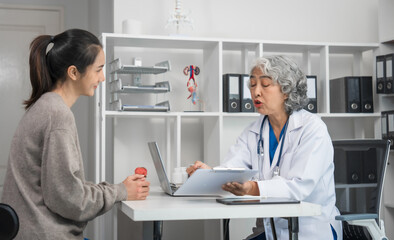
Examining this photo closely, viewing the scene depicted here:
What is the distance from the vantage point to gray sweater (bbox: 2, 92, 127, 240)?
1.67 metres

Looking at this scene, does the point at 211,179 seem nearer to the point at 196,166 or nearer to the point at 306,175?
the point at 306,175

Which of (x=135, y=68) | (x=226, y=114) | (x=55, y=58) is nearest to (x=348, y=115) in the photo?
(x=226, y=114)

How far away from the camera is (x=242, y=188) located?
202 centimetres

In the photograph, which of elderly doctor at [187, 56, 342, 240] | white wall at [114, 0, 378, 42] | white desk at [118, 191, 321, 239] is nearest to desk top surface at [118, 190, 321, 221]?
white desk at [118, 191, 321, 239]

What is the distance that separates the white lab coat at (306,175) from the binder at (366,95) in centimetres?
143

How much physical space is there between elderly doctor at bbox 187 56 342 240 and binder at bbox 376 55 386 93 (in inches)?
53.8

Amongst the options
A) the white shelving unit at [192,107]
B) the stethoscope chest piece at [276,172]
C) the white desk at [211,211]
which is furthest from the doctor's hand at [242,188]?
the white shelving unit at [192,107]

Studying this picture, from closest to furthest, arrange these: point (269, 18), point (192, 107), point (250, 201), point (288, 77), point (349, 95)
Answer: point (250, 201) → point (288, 77) → point (349, 95) → point (192, 107) → point (269, 18)

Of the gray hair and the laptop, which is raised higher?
the gray hair

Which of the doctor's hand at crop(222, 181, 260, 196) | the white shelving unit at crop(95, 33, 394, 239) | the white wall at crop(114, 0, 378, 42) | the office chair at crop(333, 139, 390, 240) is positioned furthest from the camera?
the white wall at crop(114, 0, 378, 42)

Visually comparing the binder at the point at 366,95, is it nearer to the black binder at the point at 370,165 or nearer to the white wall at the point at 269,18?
the white wall at the point at 269,18

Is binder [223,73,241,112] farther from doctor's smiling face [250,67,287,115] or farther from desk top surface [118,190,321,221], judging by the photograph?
desk top surface [118,190,321,221]

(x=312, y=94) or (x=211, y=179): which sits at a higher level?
(x=312, y=94)

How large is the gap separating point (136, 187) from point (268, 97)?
79 centimetres
